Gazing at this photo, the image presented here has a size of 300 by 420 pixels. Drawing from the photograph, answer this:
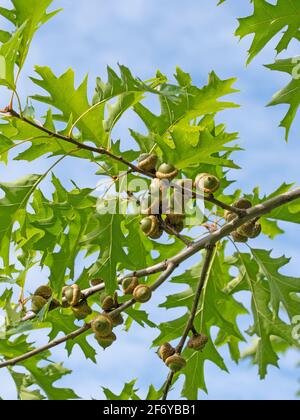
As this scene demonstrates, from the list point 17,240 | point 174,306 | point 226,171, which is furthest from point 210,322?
point 17,240

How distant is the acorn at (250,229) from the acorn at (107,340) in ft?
2.75

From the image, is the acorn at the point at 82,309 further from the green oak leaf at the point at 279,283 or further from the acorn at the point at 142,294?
the green oak leaf at the point at 279,283

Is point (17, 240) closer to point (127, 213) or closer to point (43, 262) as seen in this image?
point (43, 262)

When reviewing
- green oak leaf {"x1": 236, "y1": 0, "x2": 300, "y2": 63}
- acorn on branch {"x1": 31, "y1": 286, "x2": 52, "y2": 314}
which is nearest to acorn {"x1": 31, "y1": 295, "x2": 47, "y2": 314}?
acorn on branch {"x1": 31, "y1": 286, "x2": 52, "y2": 314}

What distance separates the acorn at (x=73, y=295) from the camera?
350 centimetres

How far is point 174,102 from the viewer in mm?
3229

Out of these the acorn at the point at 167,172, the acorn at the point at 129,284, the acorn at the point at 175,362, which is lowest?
the acorn at the point at 175,362

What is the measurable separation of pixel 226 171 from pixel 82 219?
3.44 feet

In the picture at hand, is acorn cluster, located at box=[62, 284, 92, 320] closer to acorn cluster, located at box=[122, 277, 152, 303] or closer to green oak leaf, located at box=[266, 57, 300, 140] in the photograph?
acorn cluster, located at box=[122, 277, 152, 303]

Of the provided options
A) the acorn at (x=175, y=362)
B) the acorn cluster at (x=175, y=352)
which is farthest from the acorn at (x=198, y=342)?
the acorn at (x=175, y=362)

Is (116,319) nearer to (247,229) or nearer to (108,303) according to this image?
(108,303)

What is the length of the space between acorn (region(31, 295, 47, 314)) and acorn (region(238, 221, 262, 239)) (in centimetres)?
109

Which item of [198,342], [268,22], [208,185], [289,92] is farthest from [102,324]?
[268,22]

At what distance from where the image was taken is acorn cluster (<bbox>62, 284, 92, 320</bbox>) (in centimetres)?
351
